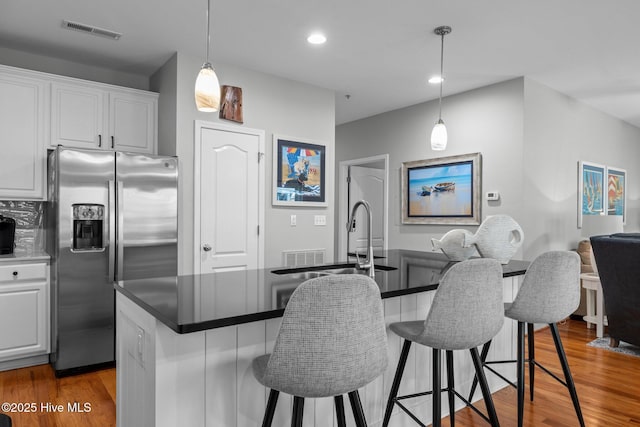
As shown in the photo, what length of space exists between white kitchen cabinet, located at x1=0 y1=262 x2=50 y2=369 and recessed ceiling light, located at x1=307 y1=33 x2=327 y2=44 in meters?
2.73

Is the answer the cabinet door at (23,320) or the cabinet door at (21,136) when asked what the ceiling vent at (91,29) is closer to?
the cabinet door at (21,136)

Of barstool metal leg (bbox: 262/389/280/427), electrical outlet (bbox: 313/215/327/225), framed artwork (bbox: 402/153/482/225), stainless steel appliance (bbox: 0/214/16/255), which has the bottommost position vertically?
barstool metal leg (bbox: 262/389/280/427)

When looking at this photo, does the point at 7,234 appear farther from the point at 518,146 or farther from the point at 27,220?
the point at 518,146

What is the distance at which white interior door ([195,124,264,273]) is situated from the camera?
3.60 metres

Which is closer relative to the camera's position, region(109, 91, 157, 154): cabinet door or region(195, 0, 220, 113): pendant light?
region(195, 0, 220, 113): pendant light

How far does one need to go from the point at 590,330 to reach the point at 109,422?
4468 millimetres

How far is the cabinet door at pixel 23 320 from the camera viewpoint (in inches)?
117

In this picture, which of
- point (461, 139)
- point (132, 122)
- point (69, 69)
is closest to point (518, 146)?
point (461, 139)

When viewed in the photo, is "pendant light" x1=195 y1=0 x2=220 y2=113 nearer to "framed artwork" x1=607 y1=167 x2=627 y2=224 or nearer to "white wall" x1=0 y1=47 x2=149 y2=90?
"white wall" x1=0 y1=47 x2=149 y2=90

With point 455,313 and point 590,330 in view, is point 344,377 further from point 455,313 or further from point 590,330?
point 590,330

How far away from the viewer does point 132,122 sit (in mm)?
3680

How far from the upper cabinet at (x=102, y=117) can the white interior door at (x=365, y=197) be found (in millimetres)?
3165

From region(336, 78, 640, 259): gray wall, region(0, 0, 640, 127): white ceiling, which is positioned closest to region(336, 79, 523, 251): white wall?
region(336, 78, 640, 259): gray wall

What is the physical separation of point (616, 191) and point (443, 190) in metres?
2.91
